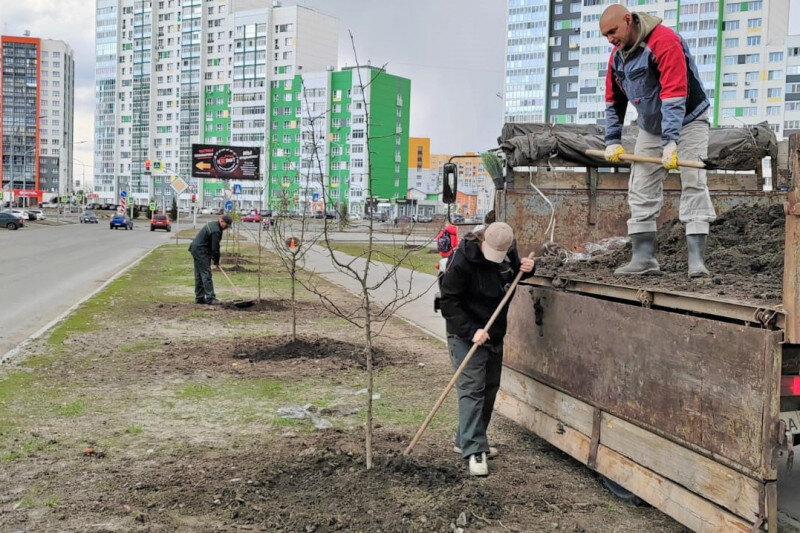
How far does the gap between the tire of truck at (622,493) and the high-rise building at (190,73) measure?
116568 millimetres

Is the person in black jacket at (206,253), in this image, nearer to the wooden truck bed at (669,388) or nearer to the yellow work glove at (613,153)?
the wooden truck bed at (669,388)

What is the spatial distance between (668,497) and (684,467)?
0.22m

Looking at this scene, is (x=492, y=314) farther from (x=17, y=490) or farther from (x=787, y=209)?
(x=17, y=490)

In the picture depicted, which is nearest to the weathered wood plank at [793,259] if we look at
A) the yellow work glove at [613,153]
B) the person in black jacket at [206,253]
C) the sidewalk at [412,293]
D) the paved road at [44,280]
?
the yellow work glove at [613,153]

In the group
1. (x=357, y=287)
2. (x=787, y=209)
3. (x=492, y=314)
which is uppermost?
(x=787, y=209)

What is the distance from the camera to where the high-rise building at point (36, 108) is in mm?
142375

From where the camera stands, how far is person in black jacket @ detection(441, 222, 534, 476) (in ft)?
15.3

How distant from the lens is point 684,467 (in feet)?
11.8

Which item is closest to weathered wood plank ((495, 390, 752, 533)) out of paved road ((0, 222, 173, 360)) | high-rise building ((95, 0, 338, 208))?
paved road ((0, 222, 173, 360))

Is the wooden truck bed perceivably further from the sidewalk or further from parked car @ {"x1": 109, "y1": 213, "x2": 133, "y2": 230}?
parked car @ {"x1": 109, "y1": 213, "x2": 133, "y2": 230}

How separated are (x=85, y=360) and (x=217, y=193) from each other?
118962 millimetres

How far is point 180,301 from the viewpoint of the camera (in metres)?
14.1

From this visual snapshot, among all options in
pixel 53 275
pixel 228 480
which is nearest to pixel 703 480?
pixel 228 480

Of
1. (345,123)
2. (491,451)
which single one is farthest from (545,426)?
(345,123)
